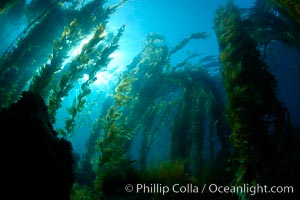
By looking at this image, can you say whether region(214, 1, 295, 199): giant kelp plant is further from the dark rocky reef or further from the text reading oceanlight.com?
the dark rocky reef

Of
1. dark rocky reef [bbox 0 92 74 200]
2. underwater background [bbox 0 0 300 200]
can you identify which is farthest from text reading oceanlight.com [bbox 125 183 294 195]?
dark rocky reef [bbox 0 92 74 200]

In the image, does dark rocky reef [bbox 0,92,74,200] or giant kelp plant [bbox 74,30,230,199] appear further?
giant kelp plant [bbox 74,30,230,199]

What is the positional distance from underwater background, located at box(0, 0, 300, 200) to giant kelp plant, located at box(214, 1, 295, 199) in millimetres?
16

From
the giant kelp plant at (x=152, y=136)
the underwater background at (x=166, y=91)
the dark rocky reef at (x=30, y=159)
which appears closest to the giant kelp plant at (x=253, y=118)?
the underwater background at (x=166, y=91)

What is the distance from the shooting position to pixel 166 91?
13.8 m

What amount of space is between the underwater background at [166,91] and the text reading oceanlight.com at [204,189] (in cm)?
2

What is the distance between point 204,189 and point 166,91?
32.9 feet

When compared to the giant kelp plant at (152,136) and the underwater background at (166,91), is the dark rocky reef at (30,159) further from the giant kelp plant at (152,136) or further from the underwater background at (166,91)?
the giant kelp plant at (152,136)

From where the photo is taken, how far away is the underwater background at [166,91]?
12.4ft

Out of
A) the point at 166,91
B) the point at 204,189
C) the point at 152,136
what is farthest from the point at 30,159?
the point at 166,91

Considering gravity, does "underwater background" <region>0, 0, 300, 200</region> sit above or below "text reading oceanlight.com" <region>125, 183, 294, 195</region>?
above

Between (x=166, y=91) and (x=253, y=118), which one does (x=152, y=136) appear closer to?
(x=166, y=91)

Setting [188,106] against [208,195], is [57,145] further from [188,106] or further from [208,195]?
[188,106]

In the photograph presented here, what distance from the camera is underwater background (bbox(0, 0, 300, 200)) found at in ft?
12.4
